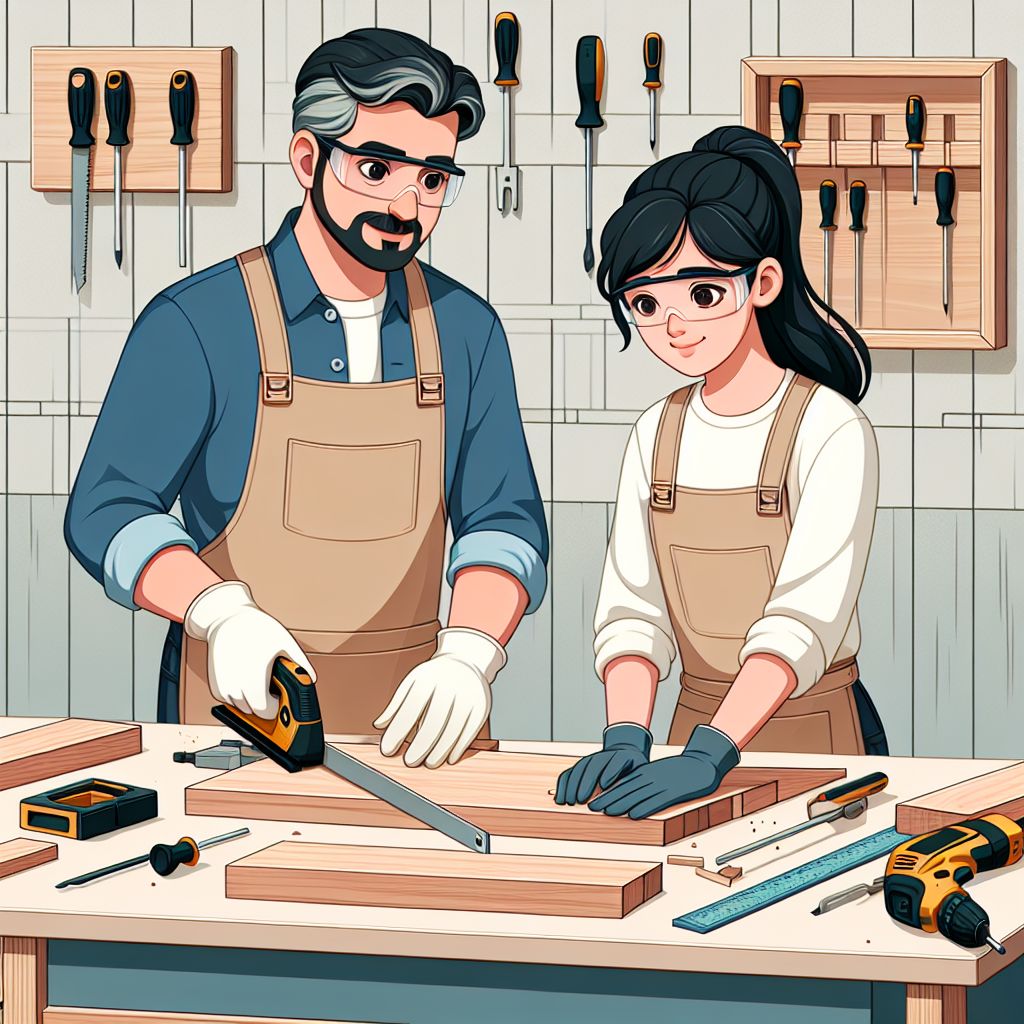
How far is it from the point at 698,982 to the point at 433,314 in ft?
3.40

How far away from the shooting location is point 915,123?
1.97 m

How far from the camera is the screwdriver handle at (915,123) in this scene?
77.7 inches

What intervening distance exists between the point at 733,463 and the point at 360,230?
0.54 meters

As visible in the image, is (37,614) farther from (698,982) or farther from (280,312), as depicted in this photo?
(698,982)

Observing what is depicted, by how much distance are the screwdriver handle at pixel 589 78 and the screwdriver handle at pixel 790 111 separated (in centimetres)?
25

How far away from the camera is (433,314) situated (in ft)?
6.02

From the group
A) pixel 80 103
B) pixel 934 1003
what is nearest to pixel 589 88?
pixel 80 103

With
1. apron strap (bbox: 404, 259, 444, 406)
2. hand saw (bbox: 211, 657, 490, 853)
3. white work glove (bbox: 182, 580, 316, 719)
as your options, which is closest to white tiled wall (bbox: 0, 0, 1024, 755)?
apron strap (bbox: 404, 259, 444, 406)

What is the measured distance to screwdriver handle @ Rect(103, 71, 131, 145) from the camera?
2051 millimetres

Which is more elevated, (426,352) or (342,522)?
(426,352)

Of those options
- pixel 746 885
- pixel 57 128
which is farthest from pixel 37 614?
pixel 746 885

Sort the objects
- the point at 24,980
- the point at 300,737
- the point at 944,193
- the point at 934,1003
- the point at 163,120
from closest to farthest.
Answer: the point at 934,1003, the point at 24,980, the point at 300,737, the point at 944,193, the point at 163,120

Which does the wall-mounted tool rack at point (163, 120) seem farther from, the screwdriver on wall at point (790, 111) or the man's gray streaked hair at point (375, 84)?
the screwdriver on wall at point (790, 111)

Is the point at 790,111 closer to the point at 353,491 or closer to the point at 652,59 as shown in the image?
the point at 652,59
